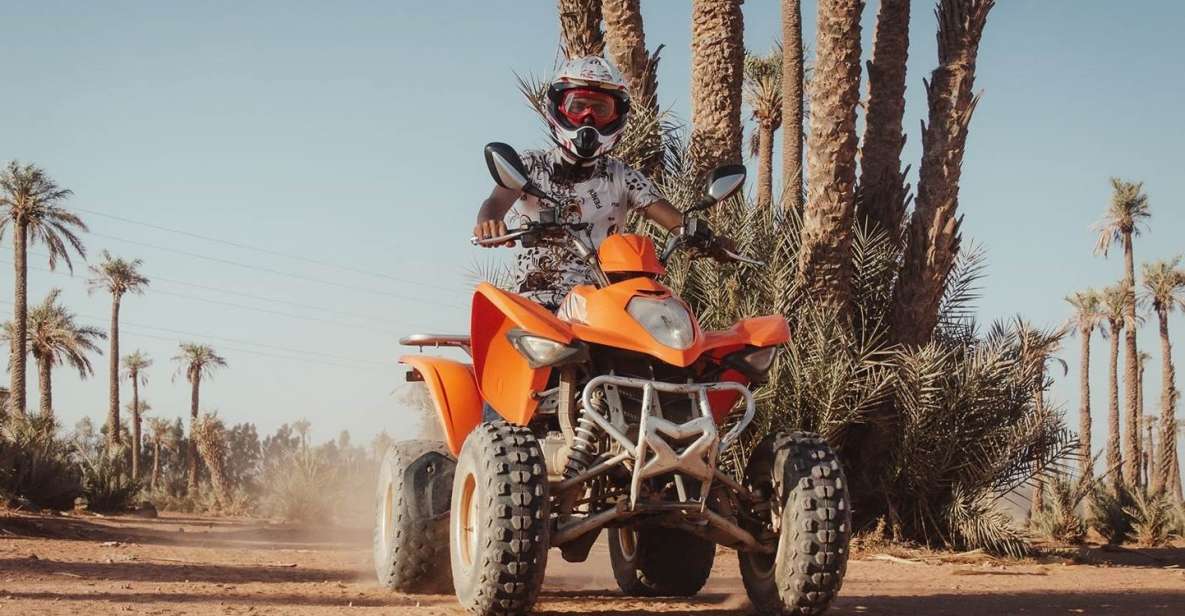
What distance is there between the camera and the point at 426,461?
21.9ft

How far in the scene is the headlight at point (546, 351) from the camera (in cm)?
526

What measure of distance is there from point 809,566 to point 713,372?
94cm

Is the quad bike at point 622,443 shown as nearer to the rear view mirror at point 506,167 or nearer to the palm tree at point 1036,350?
the rear view mirror at point 506,167

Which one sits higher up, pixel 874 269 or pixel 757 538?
pixel 874 269

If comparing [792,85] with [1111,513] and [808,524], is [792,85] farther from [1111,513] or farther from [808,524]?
[808,524]

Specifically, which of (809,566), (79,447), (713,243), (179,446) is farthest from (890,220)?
(179,446)

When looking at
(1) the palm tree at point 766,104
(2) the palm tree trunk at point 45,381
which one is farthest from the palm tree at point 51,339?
(1) the palm tree at point 766,104

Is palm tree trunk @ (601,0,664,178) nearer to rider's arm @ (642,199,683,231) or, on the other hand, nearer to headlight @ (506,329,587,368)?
rider's arm @ (642,199,683,231)

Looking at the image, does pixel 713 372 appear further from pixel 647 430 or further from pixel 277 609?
pixel 277 609

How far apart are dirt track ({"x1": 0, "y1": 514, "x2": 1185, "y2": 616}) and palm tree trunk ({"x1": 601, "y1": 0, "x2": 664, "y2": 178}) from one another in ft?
18.2

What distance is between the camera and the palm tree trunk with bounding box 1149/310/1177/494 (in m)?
36.5

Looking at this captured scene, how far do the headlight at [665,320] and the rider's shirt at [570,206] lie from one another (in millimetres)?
1001

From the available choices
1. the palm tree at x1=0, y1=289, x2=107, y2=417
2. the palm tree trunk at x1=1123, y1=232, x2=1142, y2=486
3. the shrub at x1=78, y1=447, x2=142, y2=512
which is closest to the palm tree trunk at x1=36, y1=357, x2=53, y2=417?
the palm tree at x1=0, y1=289, x2=107, y2=417

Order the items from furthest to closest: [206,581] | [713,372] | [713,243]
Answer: [206,581] < [713,243] < [713,372]
